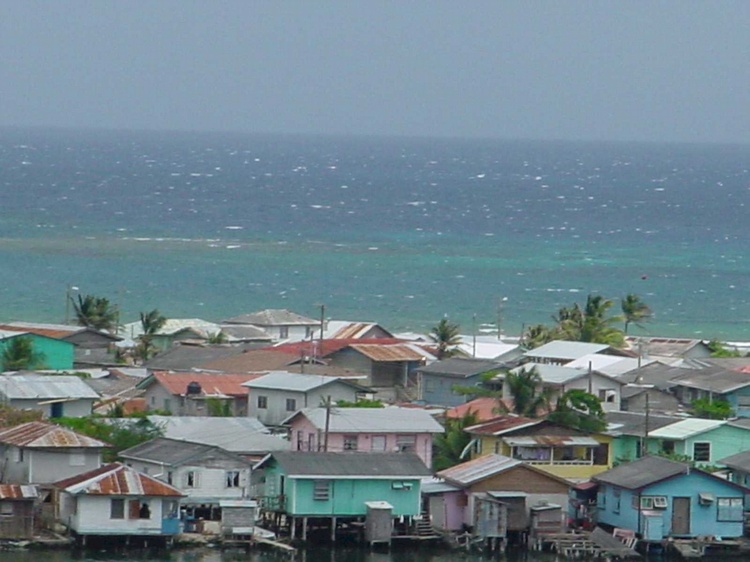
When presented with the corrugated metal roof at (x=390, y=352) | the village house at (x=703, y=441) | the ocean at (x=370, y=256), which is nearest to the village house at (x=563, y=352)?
the corrugated metal roof at (x=390, y=352)

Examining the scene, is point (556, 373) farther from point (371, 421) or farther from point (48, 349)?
point (48, 349)

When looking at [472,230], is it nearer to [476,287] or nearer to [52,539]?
[476,287]

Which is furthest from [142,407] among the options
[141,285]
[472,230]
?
[472,230]

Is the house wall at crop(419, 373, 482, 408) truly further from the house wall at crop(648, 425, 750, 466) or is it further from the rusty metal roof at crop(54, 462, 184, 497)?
the rusty metal roof at crop(54, 462, 184, 497)

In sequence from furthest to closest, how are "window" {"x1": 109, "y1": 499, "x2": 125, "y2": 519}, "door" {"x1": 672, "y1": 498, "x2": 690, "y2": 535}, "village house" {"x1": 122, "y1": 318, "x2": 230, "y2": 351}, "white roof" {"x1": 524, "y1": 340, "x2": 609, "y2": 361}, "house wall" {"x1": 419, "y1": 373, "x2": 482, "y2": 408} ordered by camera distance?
"village house" {"x1": 122, "y1": 318, "x2": 230, "y2": 351} < "white roof" {"x1": 524, "y1": 340, "x2": 609, "y2": 361} < "house wall" {"x1": 419, "y1": 373, "x2": 482, "y2": 408} < "door" {"x1": 672, "y1": 498, "x2": 690, "y2": 535} < "window" {"x1": 109, "y1": 499, "x2": 125, "y2": 519}

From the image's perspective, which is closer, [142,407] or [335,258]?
[142,407]

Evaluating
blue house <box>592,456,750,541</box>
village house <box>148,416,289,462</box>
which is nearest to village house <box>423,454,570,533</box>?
blue house <box>592,456,750,541</box>
